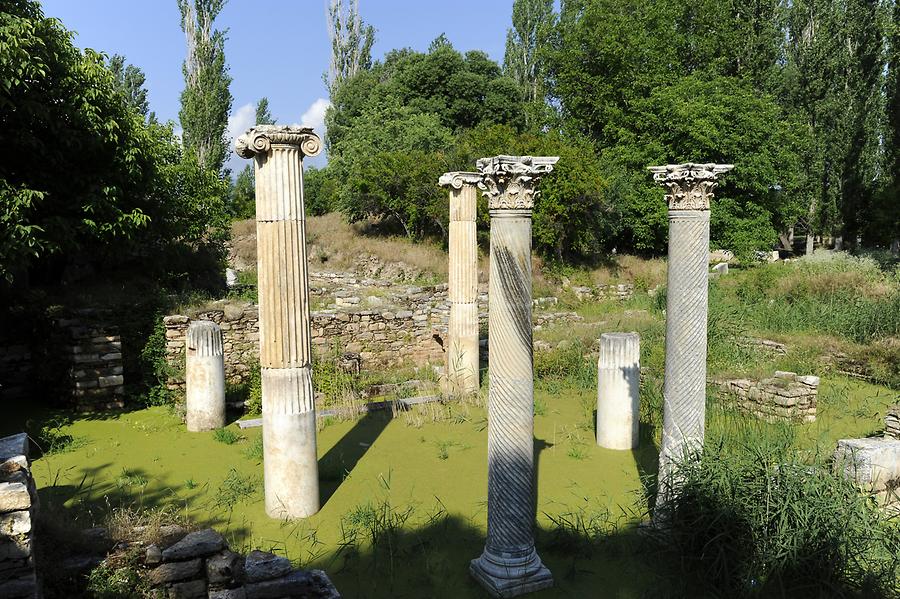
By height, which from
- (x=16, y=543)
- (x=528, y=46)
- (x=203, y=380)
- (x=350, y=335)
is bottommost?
(x=16, y=543)

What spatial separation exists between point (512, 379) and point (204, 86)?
88.1 feet

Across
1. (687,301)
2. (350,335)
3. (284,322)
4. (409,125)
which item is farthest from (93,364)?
(409,125)

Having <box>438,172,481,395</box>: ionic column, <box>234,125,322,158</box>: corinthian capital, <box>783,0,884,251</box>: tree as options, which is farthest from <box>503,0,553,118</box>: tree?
<box>234,125,322,158</box>: corinthian capital

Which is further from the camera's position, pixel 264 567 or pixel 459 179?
pixel 459 179

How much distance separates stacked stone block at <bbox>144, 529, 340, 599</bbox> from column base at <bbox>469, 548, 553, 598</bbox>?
1375 mm

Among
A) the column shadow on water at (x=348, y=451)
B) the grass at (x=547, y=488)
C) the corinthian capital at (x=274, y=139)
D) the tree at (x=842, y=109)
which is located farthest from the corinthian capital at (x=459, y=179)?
the tree at (x=842, y=109)

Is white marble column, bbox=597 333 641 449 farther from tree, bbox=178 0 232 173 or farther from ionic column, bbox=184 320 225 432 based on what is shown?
tree, bbox=178 0 232 173

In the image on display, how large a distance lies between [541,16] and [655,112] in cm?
1540

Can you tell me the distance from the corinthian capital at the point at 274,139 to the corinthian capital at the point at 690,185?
362 centimetres

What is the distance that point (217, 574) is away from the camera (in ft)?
16.2

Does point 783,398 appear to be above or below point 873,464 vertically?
below

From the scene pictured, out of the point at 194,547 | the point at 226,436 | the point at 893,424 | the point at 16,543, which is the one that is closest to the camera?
the point at 16,543

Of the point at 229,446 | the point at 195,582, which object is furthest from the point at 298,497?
the point at 229,446

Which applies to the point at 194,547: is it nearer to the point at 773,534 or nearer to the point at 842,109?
the point at 773,534
